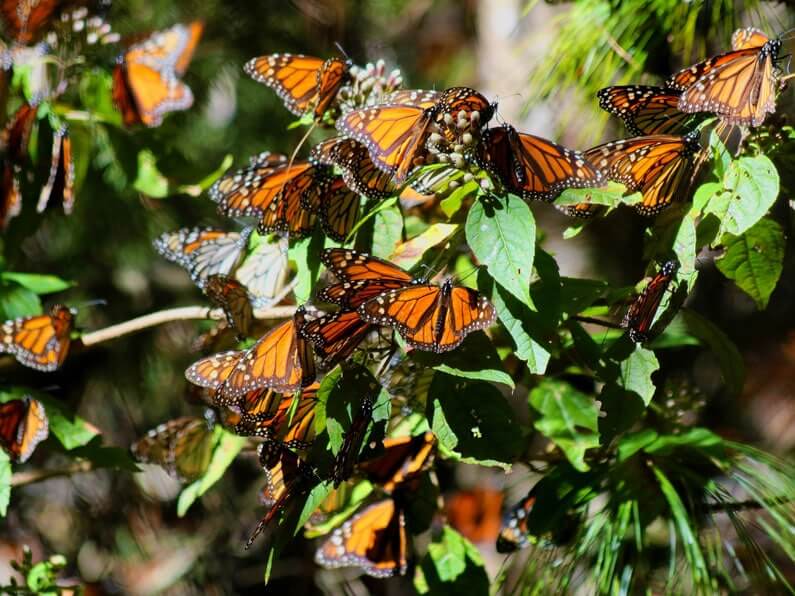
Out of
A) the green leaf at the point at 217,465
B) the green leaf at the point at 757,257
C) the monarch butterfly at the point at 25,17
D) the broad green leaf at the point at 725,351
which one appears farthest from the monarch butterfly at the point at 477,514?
the monarch butterfly at the point at 25,17

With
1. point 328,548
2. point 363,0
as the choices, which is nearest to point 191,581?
point 328,548

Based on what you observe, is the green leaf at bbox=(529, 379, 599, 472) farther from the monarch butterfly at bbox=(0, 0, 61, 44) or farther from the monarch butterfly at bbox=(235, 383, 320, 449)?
the monarch butterfly at bbox=(0, 0, 61, 44)

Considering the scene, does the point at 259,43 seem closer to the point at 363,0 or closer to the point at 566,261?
the point at 363,0

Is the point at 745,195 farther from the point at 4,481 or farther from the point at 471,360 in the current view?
the point at 4,481

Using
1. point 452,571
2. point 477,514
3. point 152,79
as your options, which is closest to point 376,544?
point 452,571

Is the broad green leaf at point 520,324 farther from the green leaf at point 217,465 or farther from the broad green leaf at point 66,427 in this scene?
the broad green leaf at point 66,427
